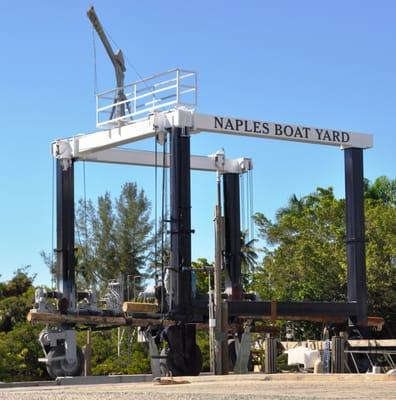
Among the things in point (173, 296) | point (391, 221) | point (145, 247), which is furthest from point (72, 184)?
point (145, 247)

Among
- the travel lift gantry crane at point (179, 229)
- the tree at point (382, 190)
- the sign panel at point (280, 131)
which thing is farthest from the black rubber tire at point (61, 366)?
the tree at point (382, 190)

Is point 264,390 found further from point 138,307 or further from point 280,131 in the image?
point 280,131

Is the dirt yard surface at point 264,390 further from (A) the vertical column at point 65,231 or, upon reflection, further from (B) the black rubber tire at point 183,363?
(A) the vertical column at point 65,231

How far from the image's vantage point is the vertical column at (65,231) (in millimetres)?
30844

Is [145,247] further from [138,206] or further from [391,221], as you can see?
[391,221]

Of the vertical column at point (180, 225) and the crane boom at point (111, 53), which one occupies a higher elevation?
the crane boom at point (111, 53)

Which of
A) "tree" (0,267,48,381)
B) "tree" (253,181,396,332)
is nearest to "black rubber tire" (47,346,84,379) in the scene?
"tree" (0,267,48,381)

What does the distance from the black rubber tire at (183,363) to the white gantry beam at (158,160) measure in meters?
5.06

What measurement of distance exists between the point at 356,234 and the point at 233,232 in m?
3.98

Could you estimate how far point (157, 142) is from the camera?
2877cm

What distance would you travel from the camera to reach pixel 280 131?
3070cm

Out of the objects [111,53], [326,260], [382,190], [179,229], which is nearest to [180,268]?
[179,229]

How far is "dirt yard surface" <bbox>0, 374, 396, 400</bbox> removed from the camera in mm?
15580

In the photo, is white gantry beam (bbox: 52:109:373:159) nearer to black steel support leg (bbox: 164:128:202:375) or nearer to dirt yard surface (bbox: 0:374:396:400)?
black steel support leg (bbox: 164:128:202:375)
